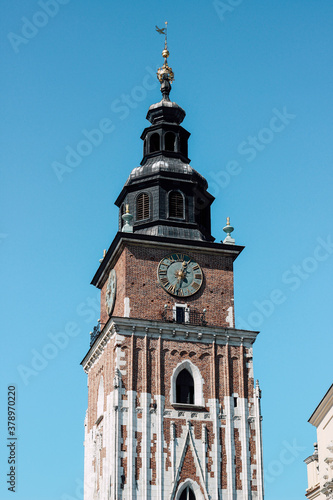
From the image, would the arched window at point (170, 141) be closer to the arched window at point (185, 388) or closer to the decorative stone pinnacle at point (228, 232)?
the decorative stone pinnacle at point (228, 232)

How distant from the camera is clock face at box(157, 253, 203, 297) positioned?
45.2 meters

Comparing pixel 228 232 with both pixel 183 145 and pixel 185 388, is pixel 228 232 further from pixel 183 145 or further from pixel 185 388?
pixel 185 388

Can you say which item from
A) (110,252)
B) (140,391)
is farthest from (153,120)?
(140,391)

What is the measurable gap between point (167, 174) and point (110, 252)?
5.06 meters

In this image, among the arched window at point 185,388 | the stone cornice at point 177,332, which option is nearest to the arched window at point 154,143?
the stone cornice at point 177,332

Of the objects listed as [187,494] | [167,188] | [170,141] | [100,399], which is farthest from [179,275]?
[187,494]

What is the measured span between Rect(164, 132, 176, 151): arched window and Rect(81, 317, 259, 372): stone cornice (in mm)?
11306

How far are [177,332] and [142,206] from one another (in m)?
7.59

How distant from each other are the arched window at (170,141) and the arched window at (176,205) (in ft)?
12.2

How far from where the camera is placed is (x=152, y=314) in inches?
1754

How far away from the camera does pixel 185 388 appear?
4372cm

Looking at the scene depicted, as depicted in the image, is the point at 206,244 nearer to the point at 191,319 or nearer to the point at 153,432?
the point at 191,319

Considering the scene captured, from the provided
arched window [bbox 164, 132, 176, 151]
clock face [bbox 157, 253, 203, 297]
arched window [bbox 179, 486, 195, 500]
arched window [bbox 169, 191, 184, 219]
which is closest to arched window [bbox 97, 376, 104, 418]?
clock face [bbox 157, 253, 203, 297]

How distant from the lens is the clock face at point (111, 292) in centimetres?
4688
